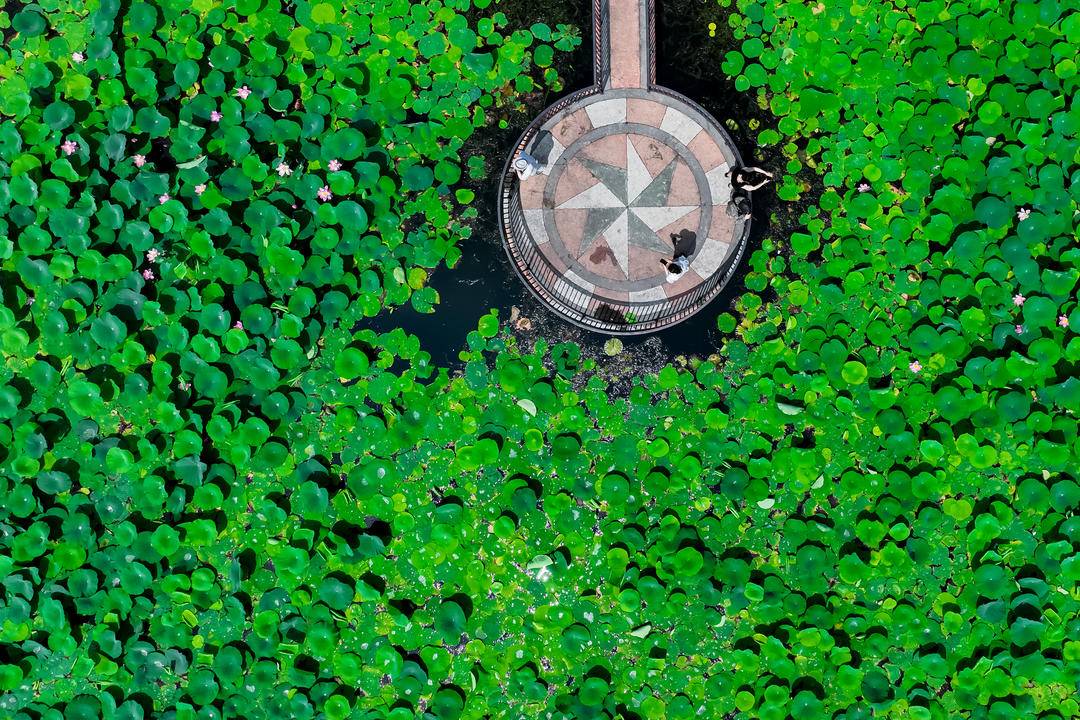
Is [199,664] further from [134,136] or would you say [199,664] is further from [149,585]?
[134,136]

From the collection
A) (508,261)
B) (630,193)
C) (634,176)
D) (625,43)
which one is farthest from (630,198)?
(625,43)

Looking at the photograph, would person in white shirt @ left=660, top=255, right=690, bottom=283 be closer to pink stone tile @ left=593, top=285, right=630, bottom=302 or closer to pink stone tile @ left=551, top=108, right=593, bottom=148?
pink stone tile @ left=593, top=285, right=630, bottom=302

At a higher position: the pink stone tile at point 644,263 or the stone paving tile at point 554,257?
the pink stone tile at point 644,263

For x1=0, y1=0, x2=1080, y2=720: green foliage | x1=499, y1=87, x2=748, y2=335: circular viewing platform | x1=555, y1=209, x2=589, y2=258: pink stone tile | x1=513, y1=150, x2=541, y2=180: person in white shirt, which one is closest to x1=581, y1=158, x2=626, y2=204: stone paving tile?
x1=499, y1=87, x2=748, y2=335: circular viewing platform

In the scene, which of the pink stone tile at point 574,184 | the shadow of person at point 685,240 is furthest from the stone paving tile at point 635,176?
the shadow of person at point 685,240

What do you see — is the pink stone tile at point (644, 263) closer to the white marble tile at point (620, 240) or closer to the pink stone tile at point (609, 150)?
the white marble tile at point (620, 240)

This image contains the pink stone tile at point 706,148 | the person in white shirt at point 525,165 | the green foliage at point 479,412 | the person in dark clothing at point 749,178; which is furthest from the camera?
the pink stone tile at point 706,148
